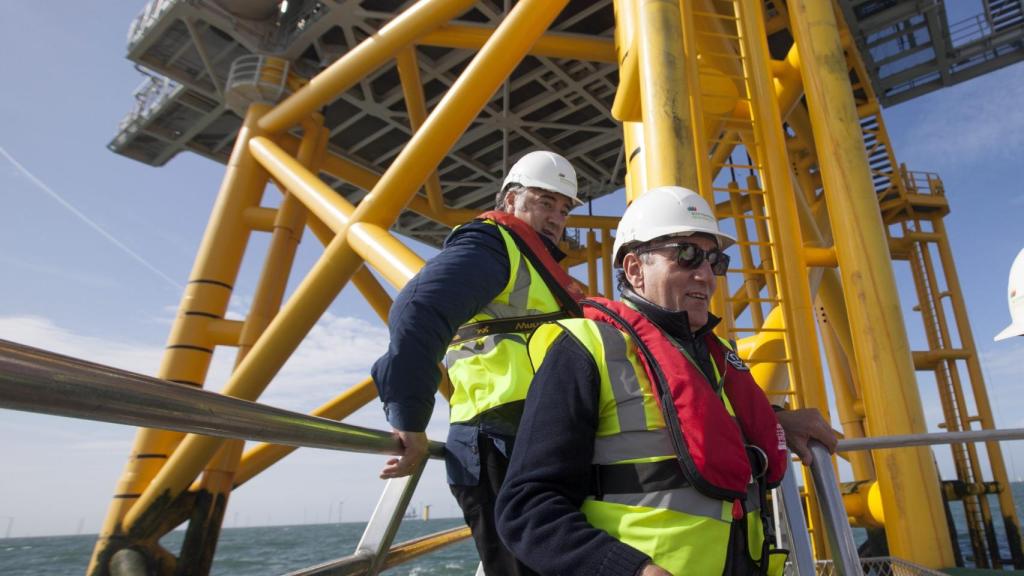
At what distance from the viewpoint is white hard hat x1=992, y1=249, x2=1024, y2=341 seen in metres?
2.59

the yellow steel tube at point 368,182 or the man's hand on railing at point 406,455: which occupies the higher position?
the yellow steel tube at point 368,182

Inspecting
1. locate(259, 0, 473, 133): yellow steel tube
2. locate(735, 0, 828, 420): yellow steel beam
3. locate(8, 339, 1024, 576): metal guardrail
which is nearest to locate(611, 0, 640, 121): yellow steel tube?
locate(735, 0, 828, 420): yellow steel beam

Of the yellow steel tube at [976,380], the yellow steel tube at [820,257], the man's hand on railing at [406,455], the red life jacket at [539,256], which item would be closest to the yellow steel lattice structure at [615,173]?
the yellow steel tube at [820,257]

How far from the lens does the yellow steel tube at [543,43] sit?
6.82 m

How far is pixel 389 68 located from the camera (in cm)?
1012

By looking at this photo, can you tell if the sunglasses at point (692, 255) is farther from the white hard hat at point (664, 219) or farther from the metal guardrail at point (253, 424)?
the metal guardrail at point (253, 424)

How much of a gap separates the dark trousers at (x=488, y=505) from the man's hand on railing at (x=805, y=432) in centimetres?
78

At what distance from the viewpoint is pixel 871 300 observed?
13.0 ft

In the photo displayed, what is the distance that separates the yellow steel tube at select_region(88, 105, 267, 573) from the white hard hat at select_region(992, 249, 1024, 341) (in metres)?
6.62

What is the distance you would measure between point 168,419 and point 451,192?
12.7m

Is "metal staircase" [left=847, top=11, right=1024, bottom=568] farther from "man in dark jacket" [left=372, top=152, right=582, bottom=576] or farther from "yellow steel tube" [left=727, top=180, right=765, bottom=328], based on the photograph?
"man in dark jacket" [left=372, top=152, right=582, bottom=576]

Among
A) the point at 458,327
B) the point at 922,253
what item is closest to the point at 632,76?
the point at 458,327

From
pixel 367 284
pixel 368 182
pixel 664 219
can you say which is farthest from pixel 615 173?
pixel 664 219

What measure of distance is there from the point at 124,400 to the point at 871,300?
13.3 ft
